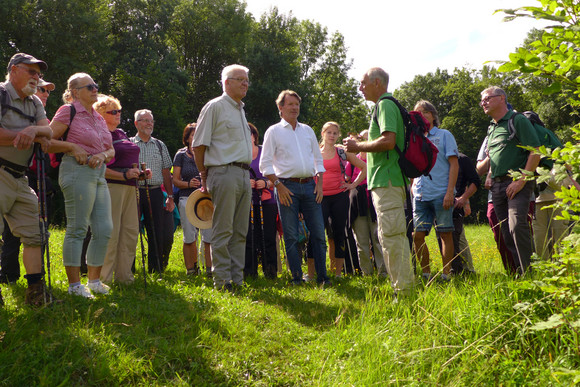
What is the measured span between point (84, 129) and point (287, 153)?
246cm

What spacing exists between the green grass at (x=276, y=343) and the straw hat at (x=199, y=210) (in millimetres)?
1763

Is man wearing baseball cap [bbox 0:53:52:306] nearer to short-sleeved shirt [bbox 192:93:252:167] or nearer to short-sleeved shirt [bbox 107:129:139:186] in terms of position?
short-sleeved shirt [bbox 107:129:139:186]

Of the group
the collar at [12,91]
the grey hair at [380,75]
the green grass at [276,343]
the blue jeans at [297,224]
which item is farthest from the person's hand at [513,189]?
the collar at [12,91]

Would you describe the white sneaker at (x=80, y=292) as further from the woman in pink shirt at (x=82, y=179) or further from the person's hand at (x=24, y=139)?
the person's hand at (x=24, y=139)

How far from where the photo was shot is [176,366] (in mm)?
3455

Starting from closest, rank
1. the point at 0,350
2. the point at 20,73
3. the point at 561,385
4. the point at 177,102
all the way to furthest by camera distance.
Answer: the point at 561,385, the point at 0,350, the point at 20,73, the point at 177,102

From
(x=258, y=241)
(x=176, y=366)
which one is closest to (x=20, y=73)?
(x=176, y=366)

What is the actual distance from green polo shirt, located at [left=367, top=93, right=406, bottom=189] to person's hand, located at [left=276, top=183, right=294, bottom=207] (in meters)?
1.49

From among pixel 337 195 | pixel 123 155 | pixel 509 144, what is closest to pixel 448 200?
pixel 509 144

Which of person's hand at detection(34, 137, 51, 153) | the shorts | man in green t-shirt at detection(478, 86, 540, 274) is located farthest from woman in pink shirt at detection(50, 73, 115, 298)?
man in green t-shirt at detection(478, 86, 540, 274)

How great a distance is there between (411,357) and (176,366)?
1.66 m

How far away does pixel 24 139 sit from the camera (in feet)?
13.6

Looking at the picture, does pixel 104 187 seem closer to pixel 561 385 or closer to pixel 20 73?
pixel 20 73

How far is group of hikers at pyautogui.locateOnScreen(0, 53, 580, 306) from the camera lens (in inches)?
176
